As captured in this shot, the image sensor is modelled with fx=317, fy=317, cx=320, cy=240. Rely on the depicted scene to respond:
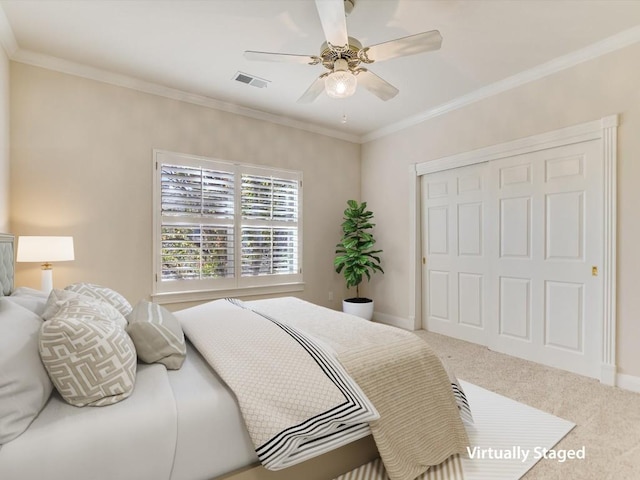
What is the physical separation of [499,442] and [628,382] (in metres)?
1.56

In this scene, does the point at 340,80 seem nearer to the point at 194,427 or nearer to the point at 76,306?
the point at 76,306

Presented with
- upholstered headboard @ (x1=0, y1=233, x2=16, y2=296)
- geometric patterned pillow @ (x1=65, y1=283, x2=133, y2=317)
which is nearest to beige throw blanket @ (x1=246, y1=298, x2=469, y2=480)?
geometric patterned pillow @ (x1=65, y1=283, x2=133, y2=317)

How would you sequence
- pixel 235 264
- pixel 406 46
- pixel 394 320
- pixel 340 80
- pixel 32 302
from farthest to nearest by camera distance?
pixel 394 320 → pixel 235 264 → pixel 340 80 → pixel 406 46 → pixel 32 302

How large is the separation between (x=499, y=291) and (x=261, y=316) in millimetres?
2685

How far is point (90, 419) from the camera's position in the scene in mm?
1047

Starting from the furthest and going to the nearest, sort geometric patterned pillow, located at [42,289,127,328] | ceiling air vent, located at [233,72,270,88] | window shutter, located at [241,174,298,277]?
window shutter, located at [241,174,298,277]
ceiling air vent, located at [233,72,270,88]
geometric patterned pillow, located at [42,289,127,328]

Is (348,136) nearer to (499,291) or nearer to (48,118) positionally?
(499,291)

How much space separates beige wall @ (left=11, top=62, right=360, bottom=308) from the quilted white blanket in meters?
2.13

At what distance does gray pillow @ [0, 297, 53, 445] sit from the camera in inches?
37.6

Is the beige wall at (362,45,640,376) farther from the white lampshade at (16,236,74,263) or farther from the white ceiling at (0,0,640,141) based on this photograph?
the white lampshade at (16,236,74,263)

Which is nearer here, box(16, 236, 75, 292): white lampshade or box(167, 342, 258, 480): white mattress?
box(167, 342, 258, 480): white mattress

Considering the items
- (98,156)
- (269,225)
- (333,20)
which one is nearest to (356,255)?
(269,225)

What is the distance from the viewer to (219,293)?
3.71 metres

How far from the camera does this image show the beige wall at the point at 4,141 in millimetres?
2502
